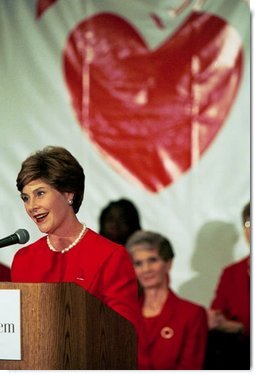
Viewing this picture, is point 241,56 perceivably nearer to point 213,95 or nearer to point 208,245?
point 213,95

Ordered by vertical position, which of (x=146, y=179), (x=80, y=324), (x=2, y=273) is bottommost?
(x=80, y=324)

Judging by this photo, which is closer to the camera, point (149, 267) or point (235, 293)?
point (235, 293)

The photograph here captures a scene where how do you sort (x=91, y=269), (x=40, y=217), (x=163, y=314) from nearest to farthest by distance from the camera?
(x=91, y=269), (x=40, y=217), (x=163, y=314)

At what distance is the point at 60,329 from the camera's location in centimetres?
338

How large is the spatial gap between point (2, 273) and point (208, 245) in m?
1.24

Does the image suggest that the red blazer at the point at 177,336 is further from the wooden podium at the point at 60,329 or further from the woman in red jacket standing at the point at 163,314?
the wooden podium at the point at 60,329

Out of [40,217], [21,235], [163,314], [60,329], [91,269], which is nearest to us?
[60,329]

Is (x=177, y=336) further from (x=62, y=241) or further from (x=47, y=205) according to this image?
(x=47, y=205)

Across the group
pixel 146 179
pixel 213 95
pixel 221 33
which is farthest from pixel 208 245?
pixel 221 33

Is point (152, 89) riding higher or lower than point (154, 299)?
higher

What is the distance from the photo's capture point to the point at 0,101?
532 centimetres

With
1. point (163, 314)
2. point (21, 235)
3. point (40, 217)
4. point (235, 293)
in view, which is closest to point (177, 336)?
point (163, 314)

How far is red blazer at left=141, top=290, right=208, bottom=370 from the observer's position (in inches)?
206

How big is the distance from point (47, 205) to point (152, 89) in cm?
147
